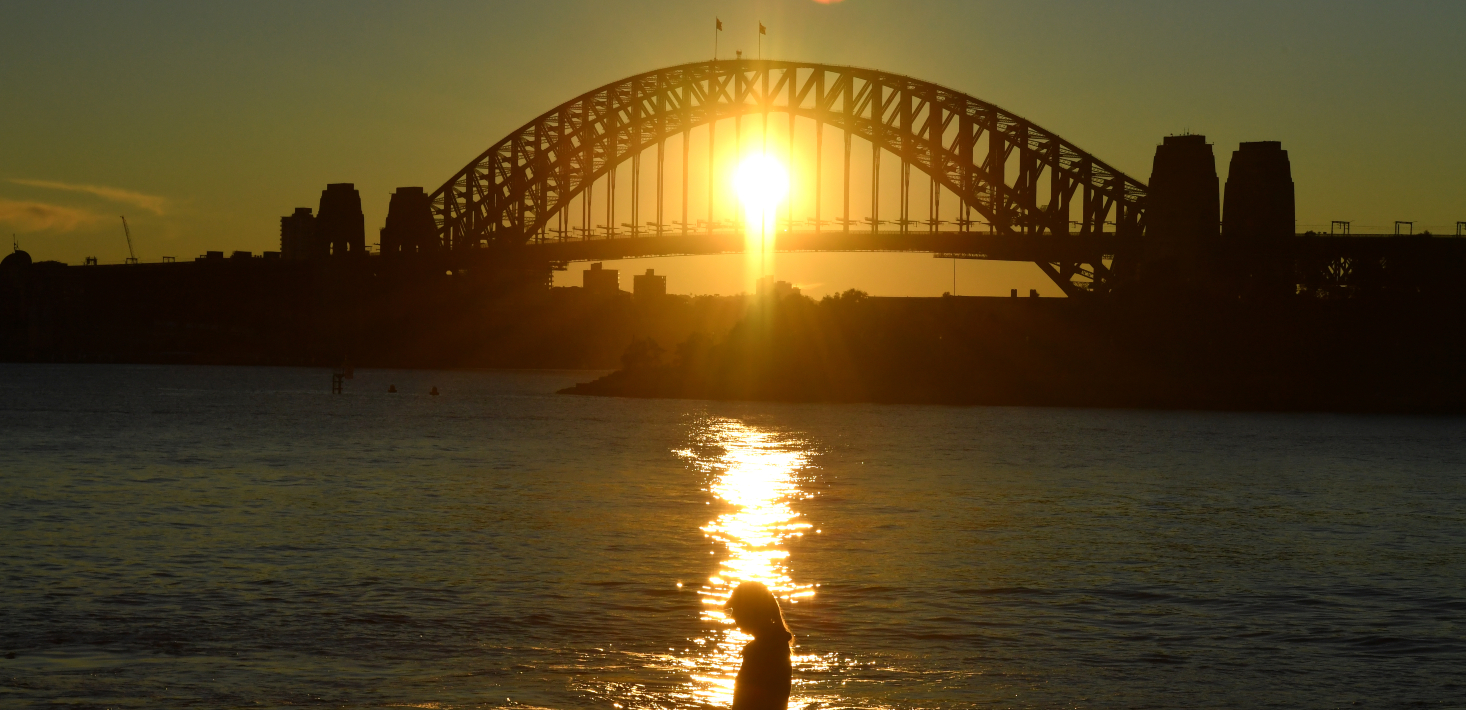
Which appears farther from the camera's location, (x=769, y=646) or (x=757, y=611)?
(x=769, y=646)

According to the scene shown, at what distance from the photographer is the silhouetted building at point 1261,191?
10394cm

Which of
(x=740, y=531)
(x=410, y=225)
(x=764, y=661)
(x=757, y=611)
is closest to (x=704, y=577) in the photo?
(x=740, y=531)

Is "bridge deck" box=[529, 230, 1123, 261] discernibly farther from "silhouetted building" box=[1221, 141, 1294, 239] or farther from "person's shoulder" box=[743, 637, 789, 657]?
"person's shoulder" box=[743, 637, 789, 657]

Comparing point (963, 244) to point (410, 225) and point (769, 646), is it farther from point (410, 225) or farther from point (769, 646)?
point (769, 646)

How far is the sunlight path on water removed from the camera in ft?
54.6

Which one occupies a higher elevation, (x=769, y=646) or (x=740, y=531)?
(x=769, y=646)

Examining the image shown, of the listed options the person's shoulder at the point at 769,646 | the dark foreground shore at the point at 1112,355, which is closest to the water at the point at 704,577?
the person's shoulder at the point at 769,646

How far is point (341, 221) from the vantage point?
158m

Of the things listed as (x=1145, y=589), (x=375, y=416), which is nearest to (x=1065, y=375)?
(x=375, y=416)

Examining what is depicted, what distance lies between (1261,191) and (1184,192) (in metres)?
5.25

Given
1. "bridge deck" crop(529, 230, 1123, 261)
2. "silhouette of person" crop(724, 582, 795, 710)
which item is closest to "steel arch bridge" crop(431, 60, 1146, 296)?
"bridge deck" crop(529, 230, 1123, 261)

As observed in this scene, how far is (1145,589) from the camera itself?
22062 millimetres

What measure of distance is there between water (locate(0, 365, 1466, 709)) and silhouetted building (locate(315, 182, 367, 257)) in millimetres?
107676

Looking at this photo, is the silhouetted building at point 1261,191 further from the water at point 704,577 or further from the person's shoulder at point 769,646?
the person's shoulder at point 769,646
